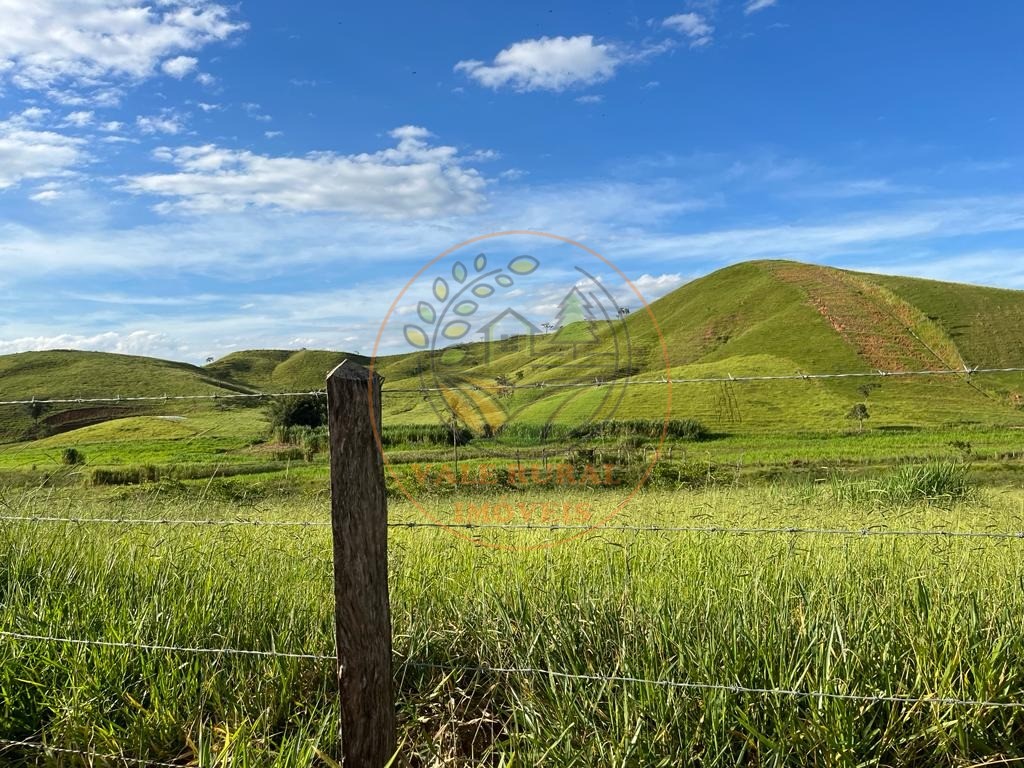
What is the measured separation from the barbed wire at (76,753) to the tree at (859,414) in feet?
185

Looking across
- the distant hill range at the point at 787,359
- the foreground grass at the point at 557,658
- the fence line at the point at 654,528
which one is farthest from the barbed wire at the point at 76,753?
the distant hill range at the point at 787,359

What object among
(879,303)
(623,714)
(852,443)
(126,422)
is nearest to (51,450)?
(126,422)

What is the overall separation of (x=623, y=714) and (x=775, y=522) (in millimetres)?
3154

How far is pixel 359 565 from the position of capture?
2.74m

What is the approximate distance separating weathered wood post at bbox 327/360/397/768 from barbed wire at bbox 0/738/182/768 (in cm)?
99

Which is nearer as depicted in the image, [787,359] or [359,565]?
[359,565]

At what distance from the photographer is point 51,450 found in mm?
52281

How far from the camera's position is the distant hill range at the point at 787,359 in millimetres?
54844

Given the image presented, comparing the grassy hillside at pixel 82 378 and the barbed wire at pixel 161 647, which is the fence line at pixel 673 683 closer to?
the barbed wire at pixel 161 647

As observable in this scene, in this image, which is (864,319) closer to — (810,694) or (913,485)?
(913,485)

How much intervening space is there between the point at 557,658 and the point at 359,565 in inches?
44.0

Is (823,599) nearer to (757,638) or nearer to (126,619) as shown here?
(757,638)

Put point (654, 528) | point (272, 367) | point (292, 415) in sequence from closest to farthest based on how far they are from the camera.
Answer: point (654, 528)
point (292, 415)
point (272, 367)

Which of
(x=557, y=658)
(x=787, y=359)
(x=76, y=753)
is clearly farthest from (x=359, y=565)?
(x=787, y=359)
